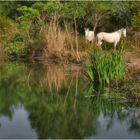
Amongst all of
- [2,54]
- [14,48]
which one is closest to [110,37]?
[14,48]

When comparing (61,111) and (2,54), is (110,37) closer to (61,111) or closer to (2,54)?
(2,54)

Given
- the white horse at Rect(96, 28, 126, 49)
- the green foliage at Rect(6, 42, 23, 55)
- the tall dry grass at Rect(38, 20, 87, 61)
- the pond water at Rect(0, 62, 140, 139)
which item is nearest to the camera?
the pond water at Rect(0, 62, 140, 139)

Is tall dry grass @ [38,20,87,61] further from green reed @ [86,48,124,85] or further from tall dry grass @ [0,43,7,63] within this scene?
green reed @ [86,48,124,85]

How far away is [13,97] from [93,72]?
2147 millimetres

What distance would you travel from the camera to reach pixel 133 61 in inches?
618

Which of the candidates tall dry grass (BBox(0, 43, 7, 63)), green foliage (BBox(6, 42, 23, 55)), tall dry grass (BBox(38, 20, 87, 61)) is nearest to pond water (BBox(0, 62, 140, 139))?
tall dry grass (BBox(38, 20, 87, 61))

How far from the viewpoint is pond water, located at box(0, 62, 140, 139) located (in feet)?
27.6

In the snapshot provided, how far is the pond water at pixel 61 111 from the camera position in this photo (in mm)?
8422

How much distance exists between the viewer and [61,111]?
10.0 meters

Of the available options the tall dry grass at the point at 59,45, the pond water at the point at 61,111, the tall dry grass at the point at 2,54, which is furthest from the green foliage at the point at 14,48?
the pond water at the point at 61,111

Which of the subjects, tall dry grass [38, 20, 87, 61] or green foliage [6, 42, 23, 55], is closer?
tall dry grass [38, 20, 87, 61]

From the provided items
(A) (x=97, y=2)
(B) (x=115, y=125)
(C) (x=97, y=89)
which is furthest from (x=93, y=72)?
(A) (x=97, y=2)

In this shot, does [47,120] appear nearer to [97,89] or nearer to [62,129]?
[62,129]

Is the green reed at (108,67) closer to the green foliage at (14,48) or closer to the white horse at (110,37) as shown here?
the white horse at (110,37)
